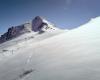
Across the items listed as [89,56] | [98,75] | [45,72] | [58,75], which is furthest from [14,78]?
[98,75]

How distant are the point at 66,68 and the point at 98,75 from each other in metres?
2.13

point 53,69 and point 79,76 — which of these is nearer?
point 79,76

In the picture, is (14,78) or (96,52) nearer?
(96,52)

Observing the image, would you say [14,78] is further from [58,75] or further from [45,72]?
[58,75]

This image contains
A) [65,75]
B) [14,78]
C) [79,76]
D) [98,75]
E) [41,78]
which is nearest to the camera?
[98,75]

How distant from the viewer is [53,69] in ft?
29.1

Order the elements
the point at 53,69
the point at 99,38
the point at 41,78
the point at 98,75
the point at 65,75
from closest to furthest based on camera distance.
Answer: the point at 98,75, the point at 65,75, the point at 41,78, the point at 53,69, the point at 99,38

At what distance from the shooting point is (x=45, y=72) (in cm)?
889

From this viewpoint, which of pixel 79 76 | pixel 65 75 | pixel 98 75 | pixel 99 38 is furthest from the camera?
pixel 99 38

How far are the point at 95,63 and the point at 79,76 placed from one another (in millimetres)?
1274

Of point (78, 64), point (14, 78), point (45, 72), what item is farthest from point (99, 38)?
point (14, 78)

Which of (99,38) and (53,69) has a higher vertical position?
(99,38)

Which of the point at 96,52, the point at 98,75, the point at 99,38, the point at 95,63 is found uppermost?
the point at 99,38

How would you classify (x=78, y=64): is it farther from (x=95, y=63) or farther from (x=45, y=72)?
(x=45, y=72)
